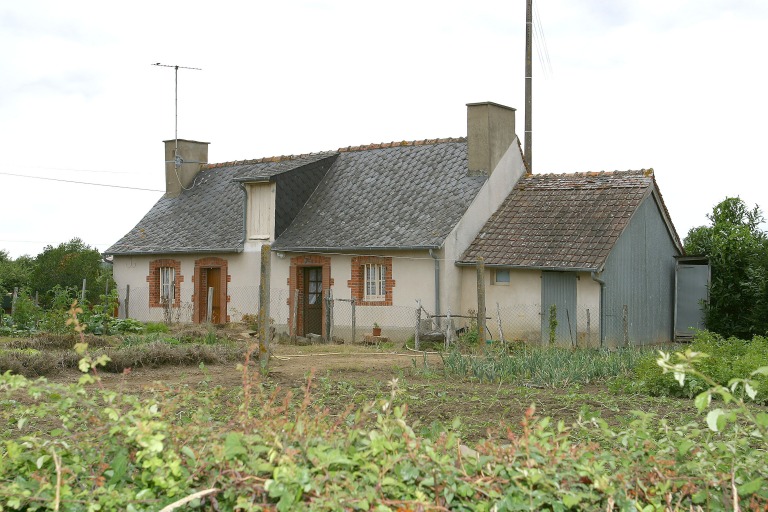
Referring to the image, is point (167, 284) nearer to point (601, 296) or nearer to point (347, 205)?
point (347, 205)

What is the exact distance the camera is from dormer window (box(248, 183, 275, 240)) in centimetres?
2516

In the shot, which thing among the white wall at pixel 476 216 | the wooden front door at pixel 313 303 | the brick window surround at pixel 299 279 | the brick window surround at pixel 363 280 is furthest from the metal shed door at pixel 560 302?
the wooden front door at pixel 313 303

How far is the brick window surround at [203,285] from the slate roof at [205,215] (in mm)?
499

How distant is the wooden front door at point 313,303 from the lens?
24344 millimetres

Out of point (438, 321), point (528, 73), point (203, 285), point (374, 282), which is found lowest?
point (438, 321)

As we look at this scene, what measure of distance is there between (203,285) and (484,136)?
926 centimetres

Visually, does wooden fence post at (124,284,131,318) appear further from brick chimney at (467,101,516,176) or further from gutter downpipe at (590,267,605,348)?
gutter downpipe at (590,267,605,348)

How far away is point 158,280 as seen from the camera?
27.8 meters

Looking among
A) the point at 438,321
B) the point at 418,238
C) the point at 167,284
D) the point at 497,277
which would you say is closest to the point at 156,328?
the point at 167,284

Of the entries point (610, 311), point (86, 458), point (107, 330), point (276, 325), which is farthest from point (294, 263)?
point (86, 458)

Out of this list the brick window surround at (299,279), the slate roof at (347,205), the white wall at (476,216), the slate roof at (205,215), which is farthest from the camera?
the slate roof at (205,215)

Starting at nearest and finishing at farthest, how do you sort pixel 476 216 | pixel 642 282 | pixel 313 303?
pixel 476 216 → pixel 642 282 → pixel 313 303

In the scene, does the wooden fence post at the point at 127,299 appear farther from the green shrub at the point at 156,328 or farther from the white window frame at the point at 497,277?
the white window frame at the point at 497,277

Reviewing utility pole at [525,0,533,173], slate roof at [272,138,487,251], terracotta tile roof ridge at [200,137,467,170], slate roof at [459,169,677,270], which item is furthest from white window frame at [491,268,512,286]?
utility pole at [525,0,533,173]
